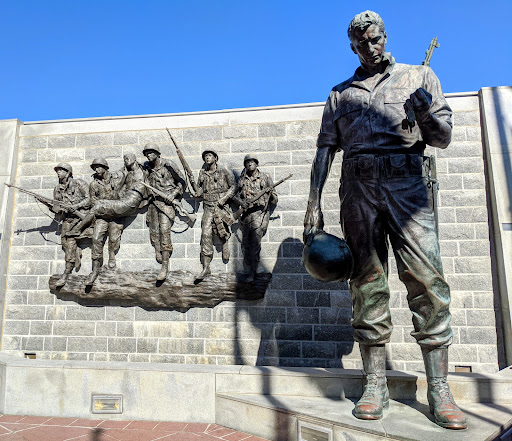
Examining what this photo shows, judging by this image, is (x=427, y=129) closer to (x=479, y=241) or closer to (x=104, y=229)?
(x=479, y=241)

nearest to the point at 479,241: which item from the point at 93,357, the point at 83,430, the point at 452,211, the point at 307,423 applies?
the point at 452,211

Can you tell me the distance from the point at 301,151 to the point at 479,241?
2.54 meters

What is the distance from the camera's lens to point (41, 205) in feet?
19.7

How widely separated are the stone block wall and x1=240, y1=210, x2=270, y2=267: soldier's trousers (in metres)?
0.15

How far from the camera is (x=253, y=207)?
533 centimetres

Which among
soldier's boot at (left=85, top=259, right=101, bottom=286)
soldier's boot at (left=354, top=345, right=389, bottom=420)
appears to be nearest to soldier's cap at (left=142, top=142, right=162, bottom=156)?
soldier's boot at (left=85, top=259, right=101, bottom=286)

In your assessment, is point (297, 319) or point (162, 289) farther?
point (162, 289)

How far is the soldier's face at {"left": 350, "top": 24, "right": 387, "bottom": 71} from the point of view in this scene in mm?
2453

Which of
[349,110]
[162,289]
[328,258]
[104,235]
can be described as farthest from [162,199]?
[328,258]

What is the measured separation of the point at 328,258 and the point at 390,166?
2.24 feet

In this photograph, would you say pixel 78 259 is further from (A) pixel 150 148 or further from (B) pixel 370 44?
(B) pixel 370 44

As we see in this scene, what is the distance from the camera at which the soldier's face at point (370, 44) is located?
8.05 feet

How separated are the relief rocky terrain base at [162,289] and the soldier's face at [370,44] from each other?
10.8 ft

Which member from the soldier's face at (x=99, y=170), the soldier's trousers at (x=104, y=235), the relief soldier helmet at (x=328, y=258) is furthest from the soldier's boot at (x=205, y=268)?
the relief soldier helmet at (x=328, y=258)
